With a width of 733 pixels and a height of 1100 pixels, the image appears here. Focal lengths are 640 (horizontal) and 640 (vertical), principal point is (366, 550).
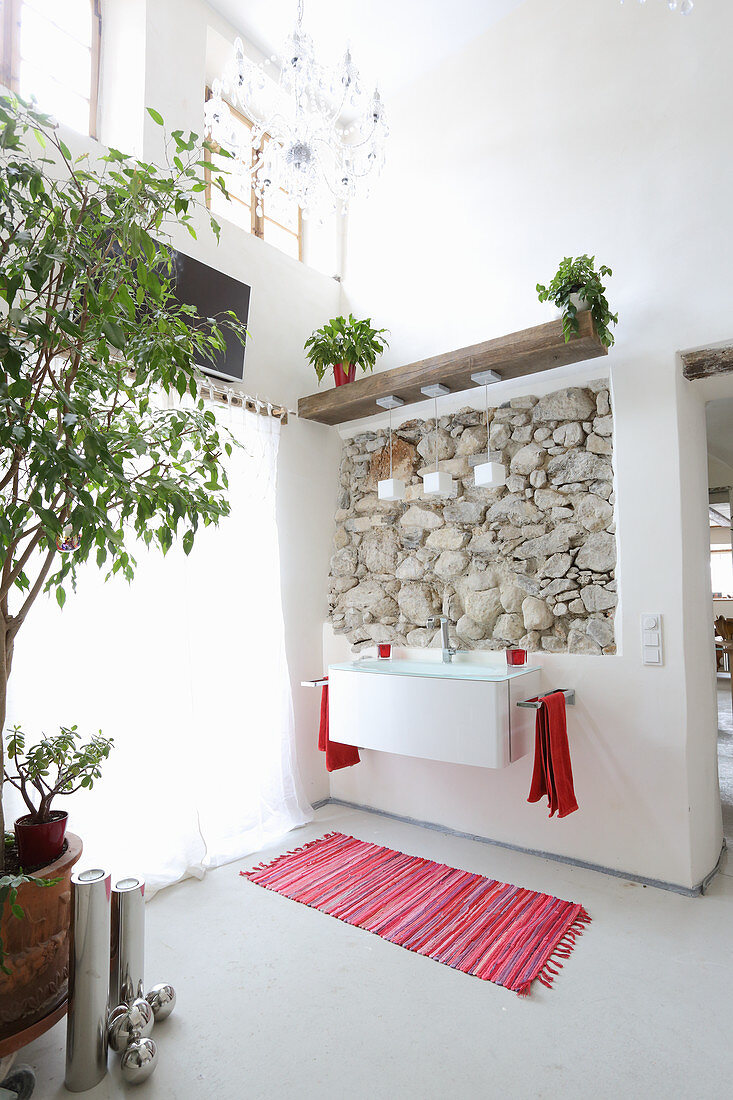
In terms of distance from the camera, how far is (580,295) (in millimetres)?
2559

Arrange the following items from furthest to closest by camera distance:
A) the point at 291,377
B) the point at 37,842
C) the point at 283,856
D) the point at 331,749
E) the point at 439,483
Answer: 1. the point at 291,377
2. the point at 331,749
3. the point at 439,483
4. the point at 283,856
5. the point at 37,842

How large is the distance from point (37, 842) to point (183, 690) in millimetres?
1103

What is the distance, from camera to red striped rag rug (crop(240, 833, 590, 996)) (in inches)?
81.6

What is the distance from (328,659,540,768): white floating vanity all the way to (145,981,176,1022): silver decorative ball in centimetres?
120

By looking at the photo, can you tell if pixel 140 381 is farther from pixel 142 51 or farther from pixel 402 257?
pixel 402 257

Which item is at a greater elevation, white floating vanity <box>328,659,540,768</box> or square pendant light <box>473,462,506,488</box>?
square pendant light <box>473,462,506,488</box>

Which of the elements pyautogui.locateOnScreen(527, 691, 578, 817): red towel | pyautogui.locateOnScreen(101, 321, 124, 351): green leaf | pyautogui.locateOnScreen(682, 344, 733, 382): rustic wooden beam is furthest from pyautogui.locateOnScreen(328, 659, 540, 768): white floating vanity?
pyautogui.locateOnScreen(101, 321, 124, 351): green leaf

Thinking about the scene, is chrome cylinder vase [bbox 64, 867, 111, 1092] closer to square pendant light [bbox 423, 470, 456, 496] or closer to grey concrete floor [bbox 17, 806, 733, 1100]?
grey concrete floor [bbox 17, 806, 733, 1100]

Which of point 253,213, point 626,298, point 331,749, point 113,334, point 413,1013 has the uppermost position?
point 253,213

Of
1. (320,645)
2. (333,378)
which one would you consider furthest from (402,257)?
(320,645)

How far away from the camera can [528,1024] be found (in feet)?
5.78

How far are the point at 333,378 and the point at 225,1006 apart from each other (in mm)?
2962

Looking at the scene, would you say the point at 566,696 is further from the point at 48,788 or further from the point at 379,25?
the point at 379,25

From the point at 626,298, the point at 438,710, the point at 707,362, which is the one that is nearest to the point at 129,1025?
the point at 438,710
